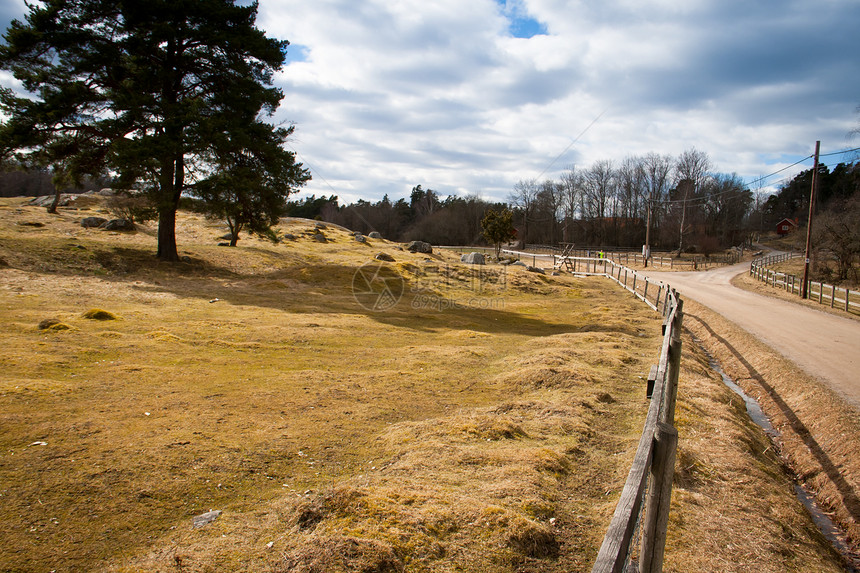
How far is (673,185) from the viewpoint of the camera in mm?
86125

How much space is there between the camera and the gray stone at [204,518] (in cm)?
377

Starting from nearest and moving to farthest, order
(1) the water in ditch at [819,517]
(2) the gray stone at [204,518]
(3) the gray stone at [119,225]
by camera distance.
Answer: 1. (2) the gray stone at [204,518]
2. (1) the water in ditch at [819,517]
3. (3) the gray stone at [119,225]

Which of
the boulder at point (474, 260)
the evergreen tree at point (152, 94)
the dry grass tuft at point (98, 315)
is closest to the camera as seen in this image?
the dry grass tuft at point (98, 315)

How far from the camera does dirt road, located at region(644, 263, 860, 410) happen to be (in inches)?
383

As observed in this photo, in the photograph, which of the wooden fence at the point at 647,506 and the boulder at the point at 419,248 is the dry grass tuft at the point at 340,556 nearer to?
the wooden fence at the point at 647,506

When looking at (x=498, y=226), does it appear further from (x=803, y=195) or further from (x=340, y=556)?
(x=803, y=195)

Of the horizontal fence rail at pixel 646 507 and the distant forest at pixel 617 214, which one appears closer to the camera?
the horizontal fence rail at pixel 646 507

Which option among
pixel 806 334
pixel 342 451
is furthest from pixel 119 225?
pixel 806 334

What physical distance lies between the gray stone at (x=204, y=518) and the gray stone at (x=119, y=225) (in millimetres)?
30717

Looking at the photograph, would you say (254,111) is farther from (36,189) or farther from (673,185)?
(673,185)

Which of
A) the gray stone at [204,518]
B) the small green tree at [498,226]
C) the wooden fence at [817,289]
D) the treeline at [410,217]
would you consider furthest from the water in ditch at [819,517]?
the treeline at [410,217]

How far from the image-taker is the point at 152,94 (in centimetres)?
2028

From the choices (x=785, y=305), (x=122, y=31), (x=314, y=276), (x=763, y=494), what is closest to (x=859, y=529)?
(x=763, y=494)

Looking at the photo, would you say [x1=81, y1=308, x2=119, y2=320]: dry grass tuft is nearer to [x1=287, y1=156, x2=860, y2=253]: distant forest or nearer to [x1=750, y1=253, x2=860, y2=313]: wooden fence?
[x1=750, y1=253, x2=860, y2=313]: wooden fence
